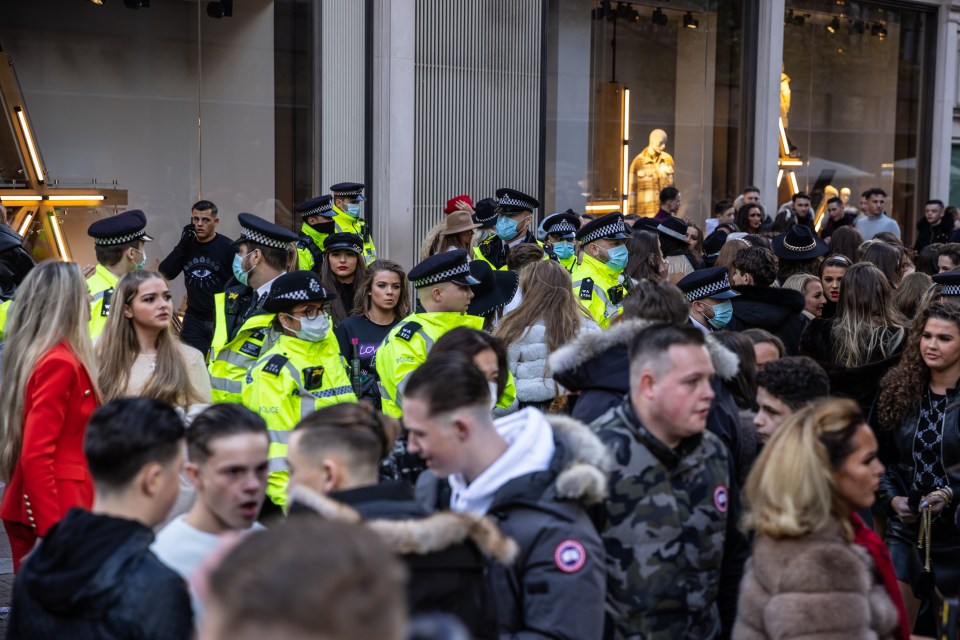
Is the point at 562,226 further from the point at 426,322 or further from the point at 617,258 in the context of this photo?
the point at 426,322

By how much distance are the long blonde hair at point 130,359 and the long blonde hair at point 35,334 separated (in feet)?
1.49

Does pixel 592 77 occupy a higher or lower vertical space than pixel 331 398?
higher

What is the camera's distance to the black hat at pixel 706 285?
24.2 feet

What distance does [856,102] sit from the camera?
21.8 metres

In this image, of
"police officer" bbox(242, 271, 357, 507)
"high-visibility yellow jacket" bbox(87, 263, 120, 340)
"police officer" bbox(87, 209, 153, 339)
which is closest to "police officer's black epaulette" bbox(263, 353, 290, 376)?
"police officer" bbox(242, 271, 357, 507)

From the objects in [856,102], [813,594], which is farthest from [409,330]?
[856,102]

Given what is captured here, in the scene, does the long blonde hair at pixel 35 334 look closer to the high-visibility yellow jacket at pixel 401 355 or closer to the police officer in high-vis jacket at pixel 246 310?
the police officer in high-vis jacket at pixel 246 310

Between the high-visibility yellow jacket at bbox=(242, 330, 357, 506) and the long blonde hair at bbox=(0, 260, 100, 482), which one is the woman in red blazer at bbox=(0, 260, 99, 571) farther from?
the high-visibility yellow jacket at bbox=(242, 330, 357, 506)

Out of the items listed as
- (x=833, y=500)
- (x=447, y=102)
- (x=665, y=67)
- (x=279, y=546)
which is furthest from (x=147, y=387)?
(x=665, y=67)

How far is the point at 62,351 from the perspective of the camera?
17.1 ft

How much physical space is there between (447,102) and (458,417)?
40.0ft

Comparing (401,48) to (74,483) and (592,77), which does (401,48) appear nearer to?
(592,77)

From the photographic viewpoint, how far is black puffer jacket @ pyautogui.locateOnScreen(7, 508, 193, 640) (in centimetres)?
305

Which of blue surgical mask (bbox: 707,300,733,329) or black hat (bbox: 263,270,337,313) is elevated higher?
black hat (bbox: 263,270,337,313)
